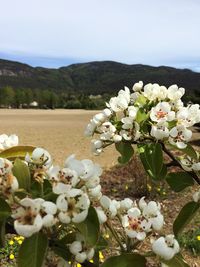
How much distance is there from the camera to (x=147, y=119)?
1737 mm

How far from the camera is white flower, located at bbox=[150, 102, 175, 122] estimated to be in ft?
5.38

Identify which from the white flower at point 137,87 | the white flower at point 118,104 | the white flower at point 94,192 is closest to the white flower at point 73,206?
the white flower at point 94,192

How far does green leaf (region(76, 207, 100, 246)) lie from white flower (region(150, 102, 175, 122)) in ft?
1.80

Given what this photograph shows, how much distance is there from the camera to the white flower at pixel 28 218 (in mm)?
1017

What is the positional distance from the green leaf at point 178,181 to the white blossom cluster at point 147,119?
0.51 feet

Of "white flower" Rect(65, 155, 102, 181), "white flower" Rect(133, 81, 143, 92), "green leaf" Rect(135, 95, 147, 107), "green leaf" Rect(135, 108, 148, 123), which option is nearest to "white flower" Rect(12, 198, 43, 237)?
"white flower" Rect(65, 155, 102, 181)

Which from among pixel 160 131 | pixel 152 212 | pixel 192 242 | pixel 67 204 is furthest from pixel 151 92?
pixel 192 242

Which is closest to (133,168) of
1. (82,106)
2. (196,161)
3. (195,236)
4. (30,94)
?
(195,236)

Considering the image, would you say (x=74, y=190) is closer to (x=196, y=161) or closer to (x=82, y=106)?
(x=196, y=161)

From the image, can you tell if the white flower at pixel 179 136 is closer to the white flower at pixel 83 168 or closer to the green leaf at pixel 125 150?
the green leaf at pixel 125 150

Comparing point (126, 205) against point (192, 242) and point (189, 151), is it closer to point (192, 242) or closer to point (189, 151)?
point (189, 151)

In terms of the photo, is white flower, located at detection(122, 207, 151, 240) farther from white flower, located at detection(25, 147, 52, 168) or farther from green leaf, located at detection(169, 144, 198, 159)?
green leaf, located at detection(169, 144, 198, 159)

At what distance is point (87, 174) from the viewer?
3.81 ft

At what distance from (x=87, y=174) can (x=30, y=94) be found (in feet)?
282
